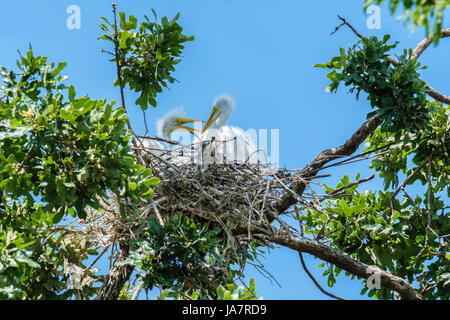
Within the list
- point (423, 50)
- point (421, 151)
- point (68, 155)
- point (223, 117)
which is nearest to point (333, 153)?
point (421, 151)

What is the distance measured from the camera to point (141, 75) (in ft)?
15.2

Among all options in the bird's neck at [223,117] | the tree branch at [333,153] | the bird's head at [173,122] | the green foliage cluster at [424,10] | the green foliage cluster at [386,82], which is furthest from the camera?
the bird's neck at [223,117]

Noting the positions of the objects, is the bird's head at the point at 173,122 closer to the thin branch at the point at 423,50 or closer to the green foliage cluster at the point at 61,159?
the thin branch at the point at 423,50

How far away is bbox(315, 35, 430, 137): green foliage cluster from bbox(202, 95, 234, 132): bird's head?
2.40 metres

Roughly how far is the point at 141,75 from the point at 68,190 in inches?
60.6

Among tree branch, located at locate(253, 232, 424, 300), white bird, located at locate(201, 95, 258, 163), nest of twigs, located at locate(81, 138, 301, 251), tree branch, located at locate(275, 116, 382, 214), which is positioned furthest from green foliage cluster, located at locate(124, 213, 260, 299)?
tree branch, located at locate(275, 116, 382, 214)

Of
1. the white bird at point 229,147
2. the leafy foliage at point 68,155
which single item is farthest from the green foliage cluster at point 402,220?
the leafy foliage at point 68,155

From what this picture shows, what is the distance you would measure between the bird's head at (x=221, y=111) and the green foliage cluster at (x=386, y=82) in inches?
94.4

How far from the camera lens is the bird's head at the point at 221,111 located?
6.63m

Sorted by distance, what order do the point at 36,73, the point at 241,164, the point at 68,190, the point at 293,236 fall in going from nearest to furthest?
the point at 68,190
the point at 36,73
the point at 293,236
the point at 241,164

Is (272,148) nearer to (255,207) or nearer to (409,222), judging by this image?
(255,207)
